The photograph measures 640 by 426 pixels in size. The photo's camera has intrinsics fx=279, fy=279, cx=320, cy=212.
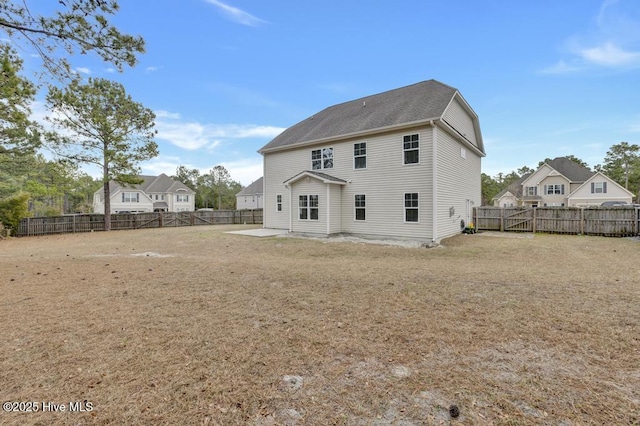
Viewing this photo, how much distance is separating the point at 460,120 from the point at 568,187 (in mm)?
30924

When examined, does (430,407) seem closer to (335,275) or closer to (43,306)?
(335,275)

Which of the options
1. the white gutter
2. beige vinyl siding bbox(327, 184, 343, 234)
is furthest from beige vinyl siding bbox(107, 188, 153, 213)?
beige vinyl siding bbox(327, 184, 343, 234)

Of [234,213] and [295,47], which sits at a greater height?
[295,47]

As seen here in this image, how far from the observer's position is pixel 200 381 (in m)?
2.40

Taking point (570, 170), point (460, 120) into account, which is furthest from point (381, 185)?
point (570, 170)

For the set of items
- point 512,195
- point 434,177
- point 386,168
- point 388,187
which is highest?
point 512,195

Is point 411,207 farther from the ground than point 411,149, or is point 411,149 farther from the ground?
point 411,149

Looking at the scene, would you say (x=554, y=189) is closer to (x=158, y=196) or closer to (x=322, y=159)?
(x=322, y=159)

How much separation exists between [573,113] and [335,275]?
78.4 ft

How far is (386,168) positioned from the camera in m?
13.0

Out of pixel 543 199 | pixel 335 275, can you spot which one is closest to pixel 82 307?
pixel 335 275

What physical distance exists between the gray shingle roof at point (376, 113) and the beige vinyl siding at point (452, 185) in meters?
1.47

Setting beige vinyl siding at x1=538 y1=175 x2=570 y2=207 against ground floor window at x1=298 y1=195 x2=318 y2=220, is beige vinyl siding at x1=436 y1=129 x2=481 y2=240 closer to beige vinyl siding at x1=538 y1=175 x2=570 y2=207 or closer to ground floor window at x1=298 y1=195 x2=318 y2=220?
ground floor window at x1=298 y1=195 x2=318 y2=220

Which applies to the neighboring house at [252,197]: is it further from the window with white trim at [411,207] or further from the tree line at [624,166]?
the tree line at [624,166]
